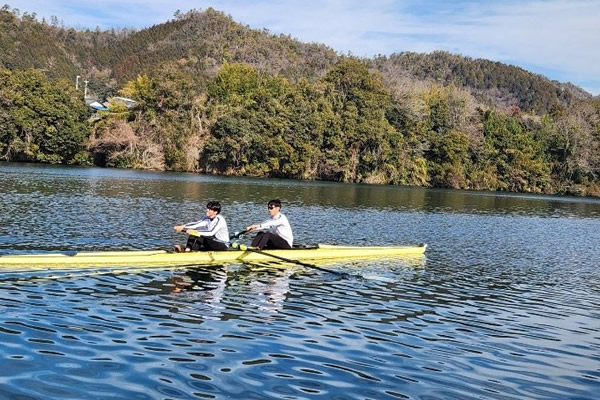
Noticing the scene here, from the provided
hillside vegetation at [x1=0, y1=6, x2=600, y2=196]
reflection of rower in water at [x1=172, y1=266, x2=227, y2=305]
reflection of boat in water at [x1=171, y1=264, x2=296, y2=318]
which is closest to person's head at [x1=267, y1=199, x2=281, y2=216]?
reflection of boat in water at [x1=171, y1=264, x2=296, y2=318]

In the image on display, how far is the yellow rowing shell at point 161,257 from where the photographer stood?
14992 mm

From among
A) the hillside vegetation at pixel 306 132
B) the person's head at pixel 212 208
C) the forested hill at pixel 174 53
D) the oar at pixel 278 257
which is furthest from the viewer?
the forested hill at pixel 174 53

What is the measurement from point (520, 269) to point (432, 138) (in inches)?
2997

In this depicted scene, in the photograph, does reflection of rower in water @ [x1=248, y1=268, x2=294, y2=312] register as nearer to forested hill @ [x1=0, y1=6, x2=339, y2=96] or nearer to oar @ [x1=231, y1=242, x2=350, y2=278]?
oar @ [x1=231, y1=242, x2=350, y2=278]

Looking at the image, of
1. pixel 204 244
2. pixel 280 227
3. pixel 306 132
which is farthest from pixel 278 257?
pixel 306 132

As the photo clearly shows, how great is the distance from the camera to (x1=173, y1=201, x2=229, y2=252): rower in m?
17.5

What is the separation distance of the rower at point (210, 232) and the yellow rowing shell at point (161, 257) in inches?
14.6

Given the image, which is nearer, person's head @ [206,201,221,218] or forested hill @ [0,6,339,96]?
person's head @ [206,201,221,218]

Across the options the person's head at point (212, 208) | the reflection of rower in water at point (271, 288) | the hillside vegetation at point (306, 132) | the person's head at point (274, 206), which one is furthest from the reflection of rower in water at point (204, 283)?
the hillside vegetation at point (306, 132)

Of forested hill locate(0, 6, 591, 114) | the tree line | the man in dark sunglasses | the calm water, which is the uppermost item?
forested hill locate(0, 6, 591, 114)

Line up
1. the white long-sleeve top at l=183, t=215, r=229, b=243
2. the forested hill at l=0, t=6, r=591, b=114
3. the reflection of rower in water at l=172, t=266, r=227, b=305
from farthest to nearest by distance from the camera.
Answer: the forested hill at l=0, t=6, r=591, b=114
the white long-sleeve top at l=183, t=215, r=229, b=243
the reflection of rower in water at l=172, t=266, r=227, b=305

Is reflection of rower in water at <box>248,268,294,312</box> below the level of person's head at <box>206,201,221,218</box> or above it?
below

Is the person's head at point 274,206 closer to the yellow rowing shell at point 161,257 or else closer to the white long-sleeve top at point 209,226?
the yellow rowing shell at point 161,257

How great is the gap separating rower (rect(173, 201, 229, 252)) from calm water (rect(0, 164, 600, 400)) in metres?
1.00
